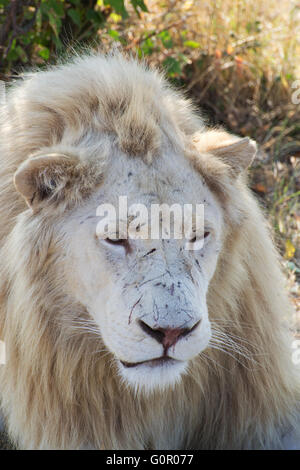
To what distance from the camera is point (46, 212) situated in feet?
9.36

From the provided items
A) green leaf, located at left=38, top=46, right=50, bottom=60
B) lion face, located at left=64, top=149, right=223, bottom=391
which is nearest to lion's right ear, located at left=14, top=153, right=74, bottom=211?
lion face, located at left=64, top=149, right=223, bottom=391

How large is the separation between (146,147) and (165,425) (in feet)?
4.07

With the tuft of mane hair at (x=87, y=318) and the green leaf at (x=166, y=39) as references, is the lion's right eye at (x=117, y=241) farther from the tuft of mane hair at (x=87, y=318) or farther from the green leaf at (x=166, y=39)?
the green leaf at (x=166, y=39)

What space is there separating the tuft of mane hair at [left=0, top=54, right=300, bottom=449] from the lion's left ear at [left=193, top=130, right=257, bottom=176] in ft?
0.07

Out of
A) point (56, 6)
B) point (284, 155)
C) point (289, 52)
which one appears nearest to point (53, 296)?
point (56, 6)

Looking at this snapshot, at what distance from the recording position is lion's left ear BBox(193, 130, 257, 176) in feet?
9.99

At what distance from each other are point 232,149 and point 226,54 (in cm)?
388

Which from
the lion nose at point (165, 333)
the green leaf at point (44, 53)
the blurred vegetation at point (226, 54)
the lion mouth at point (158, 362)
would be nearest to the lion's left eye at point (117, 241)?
the lion nose at point (165, 333)

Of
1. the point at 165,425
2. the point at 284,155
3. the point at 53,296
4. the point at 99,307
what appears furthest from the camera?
the point at 284,155

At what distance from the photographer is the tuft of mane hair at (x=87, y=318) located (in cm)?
291

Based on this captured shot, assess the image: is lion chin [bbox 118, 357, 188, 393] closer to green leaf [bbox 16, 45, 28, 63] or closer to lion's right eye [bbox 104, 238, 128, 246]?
lion's right eye [bbox 104, 238, 128, 246]

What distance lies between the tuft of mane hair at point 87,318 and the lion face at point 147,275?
0.27 ft

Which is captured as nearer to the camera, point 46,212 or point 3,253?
point 46,212

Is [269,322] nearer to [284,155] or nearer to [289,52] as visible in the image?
[284,155]
